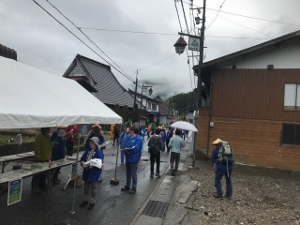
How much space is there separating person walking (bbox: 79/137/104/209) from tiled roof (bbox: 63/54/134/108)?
24133mm

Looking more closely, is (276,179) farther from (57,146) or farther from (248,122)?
(57,146)

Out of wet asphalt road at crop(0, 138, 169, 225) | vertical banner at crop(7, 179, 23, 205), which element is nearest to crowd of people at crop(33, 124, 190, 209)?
wet asphalt road at crop(0, 138, 169, 225)

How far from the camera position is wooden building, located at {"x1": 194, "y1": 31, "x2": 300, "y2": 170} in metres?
15.5

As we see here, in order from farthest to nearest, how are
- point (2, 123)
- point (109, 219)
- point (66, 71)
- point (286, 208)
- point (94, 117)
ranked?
point (66, 71), point (286, 208), point (94, 117), point (109, 219), point (2, 123)

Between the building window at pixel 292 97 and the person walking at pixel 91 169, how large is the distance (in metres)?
12.8

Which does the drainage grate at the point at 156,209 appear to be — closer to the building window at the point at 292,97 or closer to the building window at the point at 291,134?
the building window at the point at 291,134

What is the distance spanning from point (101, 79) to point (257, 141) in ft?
79.0

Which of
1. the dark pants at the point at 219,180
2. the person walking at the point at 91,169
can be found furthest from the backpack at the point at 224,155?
the person walking at the point at 91,169

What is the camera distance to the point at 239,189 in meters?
9.81

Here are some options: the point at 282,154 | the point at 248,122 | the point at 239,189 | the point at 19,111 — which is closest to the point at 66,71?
the point at 248,122

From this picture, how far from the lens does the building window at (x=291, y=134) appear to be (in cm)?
1535

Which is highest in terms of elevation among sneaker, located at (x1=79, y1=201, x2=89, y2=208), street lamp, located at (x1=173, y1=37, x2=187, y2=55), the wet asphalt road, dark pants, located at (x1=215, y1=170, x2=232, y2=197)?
street lamp, located at (x1=173, y1=37, x2=187, y2=55)

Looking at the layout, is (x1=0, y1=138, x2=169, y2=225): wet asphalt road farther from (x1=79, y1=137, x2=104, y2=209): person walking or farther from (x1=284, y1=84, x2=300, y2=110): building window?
(x1=284, y1=84, x2=300, y2=110): building window

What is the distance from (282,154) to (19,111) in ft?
48.2
